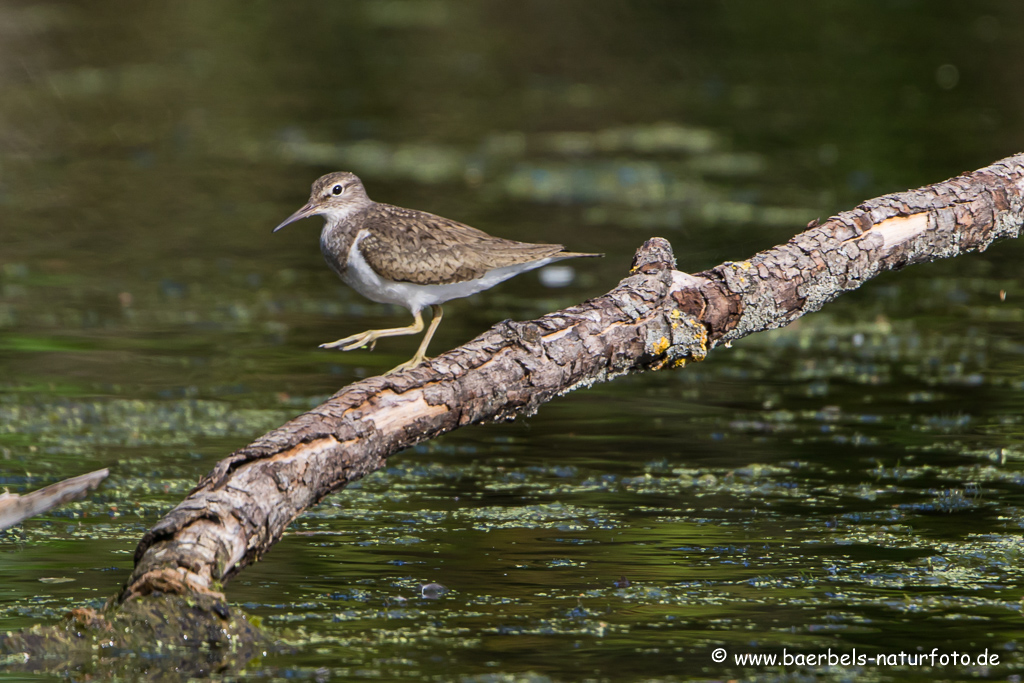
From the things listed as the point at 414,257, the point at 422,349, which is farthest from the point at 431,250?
the point at 422,349

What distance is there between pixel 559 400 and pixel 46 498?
4.02 metres

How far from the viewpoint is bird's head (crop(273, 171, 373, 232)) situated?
18.8 ft

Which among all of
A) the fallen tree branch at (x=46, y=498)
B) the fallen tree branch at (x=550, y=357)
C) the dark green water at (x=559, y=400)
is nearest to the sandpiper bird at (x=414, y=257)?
the fallen tree branch at (x=550, y=357)

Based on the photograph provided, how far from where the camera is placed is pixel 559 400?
8086 mm

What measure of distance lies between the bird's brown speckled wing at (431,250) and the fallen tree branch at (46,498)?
55.3 inches

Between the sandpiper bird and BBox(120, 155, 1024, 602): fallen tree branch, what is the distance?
1.34 feet

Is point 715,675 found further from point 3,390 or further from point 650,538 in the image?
point 3,390

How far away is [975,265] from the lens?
11.1m

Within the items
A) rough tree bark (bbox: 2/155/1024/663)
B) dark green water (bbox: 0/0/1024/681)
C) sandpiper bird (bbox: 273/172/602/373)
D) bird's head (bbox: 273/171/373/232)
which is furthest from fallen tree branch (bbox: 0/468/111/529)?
bird's head (bbox: 273/171/373/232)

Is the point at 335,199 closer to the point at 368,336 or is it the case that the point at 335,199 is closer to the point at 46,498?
the point at 368,336

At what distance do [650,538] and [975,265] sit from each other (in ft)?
20.7

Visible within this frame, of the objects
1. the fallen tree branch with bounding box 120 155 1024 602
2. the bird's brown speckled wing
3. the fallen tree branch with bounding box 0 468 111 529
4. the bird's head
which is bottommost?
the fallen tree branch with bounding box 0 468 111 529

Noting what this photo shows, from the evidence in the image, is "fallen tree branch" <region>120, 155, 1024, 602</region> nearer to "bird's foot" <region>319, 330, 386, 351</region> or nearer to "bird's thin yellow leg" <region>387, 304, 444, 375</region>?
"bird's thin yellow leg" <region>387, 304, 444, 375</region>

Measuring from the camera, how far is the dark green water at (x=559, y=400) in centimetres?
487
